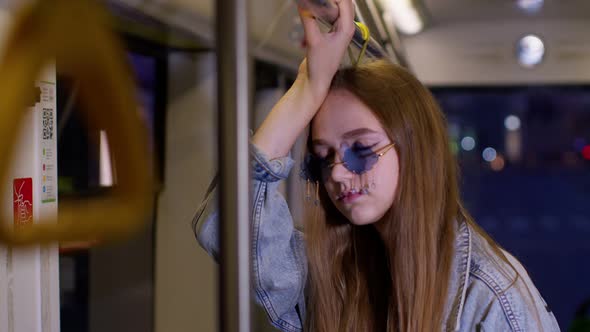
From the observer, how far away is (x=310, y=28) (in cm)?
103

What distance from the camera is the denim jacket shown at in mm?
1145

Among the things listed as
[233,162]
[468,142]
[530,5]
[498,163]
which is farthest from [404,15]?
[233,162]

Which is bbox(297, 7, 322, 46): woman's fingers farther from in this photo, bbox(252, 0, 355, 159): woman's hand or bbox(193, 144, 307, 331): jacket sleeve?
bbox(193, 144, 307, 331): jacket sleeve

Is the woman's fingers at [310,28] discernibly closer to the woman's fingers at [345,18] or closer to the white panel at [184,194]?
the woman's fingers at [345,18]

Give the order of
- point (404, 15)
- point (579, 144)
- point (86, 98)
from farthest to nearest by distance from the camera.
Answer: point (579, 144) → point (404, 15) → point (86, 98)

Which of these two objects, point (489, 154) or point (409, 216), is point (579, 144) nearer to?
point (489, 154)

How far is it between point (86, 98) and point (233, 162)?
0.34 meters

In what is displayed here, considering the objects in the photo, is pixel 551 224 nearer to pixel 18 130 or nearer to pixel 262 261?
pixel 262 261

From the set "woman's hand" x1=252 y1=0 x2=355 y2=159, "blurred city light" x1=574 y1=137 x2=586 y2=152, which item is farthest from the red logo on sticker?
"blurred city light" x1=574 y1=137 x2=586 y2=152

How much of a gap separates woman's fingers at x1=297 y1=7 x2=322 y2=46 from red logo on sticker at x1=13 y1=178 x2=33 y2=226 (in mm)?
749

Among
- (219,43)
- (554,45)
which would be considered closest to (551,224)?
(554,45)

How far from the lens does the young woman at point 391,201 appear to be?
1168 millimetres

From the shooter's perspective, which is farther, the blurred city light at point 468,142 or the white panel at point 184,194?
the blurred city light at point 468,142

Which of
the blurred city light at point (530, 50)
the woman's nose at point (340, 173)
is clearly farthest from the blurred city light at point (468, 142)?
the woman's nose at point (340, 173)
